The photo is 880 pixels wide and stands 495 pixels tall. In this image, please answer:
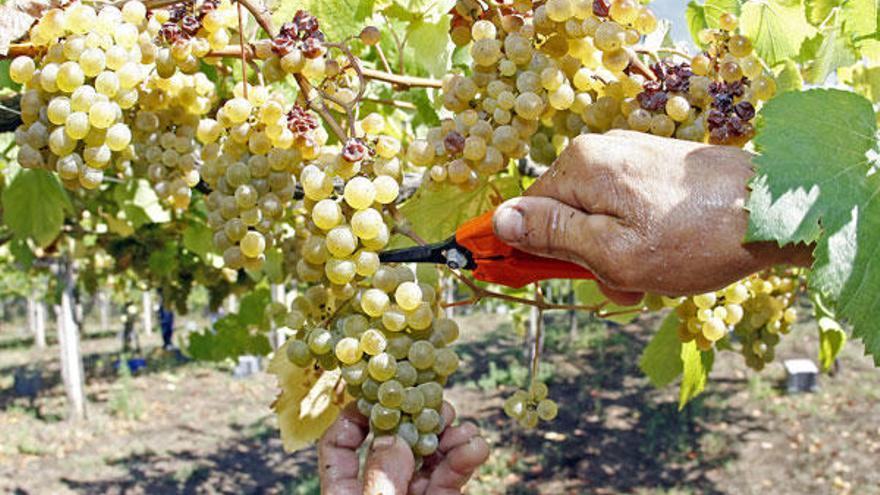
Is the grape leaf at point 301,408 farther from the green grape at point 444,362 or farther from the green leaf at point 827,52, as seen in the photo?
the green leaf at point 827,52

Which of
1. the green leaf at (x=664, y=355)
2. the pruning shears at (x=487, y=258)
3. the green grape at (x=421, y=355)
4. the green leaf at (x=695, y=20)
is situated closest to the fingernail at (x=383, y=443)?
the green grape at (x=421, y=355)

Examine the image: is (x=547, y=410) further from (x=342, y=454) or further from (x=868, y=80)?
(x=868, y=80)

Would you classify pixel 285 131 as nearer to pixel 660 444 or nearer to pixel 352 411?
pixel 352 411

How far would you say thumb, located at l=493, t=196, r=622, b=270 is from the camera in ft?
3.15

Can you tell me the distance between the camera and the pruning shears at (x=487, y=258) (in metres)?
1.07

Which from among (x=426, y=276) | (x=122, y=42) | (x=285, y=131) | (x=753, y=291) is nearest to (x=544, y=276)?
(x=426, y=276)

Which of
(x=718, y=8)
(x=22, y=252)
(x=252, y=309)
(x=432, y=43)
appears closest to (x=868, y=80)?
(x=718, y=8)

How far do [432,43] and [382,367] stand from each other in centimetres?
89

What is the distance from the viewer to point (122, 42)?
114 cm

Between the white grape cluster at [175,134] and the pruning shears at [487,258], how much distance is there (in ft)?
1.62

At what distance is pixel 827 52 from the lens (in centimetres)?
154

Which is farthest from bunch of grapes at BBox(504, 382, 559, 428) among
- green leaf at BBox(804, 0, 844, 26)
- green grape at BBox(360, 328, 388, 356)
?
green leaf at BBox(804, 0, 844, 26)

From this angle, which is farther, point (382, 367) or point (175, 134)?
point (175, 134)

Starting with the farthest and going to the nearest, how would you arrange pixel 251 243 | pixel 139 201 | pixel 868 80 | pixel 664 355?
pixel 139 201
pixel 664 355
pixel 868 80
pixel 251 243
